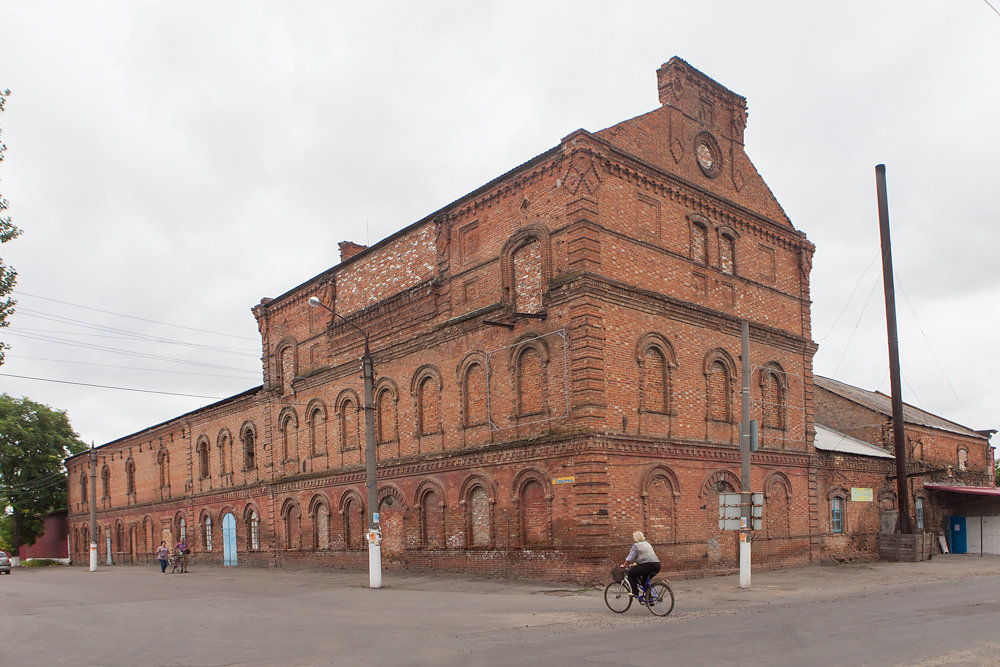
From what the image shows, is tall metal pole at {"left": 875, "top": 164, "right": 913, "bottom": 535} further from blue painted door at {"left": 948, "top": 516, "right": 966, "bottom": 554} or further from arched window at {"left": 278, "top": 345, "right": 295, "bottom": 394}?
arched window at {"left": 278, "top": 345, "right": 295, "bottom": 394}

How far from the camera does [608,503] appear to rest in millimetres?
21188

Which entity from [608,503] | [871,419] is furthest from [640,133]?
[871,419]

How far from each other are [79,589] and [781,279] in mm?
25078

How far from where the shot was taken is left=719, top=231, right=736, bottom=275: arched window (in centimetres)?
2647

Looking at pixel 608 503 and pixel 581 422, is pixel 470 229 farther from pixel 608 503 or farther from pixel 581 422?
pixel 608 503

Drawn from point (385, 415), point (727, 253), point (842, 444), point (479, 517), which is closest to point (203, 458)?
point (385, 415)

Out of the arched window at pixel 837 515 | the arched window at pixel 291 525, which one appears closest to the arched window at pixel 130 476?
the arched window at pixel 291 525

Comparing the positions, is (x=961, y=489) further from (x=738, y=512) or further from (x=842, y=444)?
(x=738, y=512)

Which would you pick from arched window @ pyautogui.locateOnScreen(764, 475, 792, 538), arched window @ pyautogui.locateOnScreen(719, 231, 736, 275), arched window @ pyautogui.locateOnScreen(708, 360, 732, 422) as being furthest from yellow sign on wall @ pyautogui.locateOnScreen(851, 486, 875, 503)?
arched window @ pyautogui.locateOnScreen(719, 231, 736, 275)

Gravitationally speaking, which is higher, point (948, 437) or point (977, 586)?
point (948, 437)

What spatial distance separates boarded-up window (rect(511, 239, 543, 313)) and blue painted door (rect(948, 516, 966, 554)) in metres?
23.5

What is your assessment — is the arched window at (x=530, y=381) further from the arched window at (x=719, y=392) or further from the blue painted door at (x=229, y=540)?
the blue painted door at (x=229, y=540)

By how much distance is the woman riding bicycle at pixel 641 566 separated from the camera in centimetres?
1552

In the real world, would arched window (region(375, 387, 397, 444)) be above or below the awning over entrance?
above
